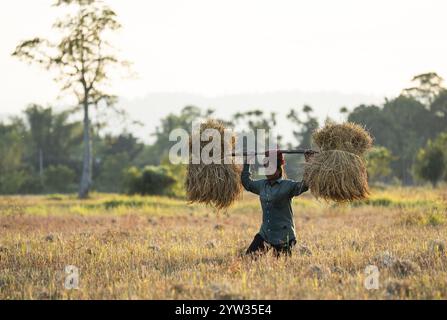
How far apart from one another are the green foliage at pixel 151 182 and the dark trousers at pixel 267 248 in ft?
77.8

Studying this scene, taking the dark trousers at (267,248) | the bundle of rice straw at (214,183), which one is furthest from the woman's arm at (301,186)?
the bundle of rice straw at (214,183)

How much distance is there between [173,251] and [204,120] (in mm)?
2148

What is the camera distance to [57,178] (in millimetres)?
48812

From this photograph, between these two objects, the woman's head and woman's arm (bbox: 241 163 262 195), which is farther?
woman's arm (bbox: 241 163 262 195)

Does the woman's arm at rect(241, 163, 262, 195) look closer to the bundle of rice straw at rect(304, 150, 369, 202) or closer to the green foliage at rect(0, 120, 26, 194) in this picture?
the bundle of rice straw at rect(304, 150, 369, 202)

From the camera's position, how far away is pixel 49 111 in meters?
56.6

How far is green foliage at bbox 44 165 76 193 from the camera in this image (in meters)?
48.7

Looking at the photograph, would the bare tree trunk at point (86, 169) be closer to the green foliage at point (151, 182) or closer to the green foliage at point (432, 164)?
the green foliage at point (151, 182)

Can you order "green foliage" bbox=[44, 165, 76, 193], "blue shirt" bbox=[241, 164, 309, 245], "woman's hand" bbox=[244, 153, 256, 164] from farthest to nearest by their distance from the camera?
1. "green foliage" bbox=[44, 165, 76, 193]
2. "woman's hand" bbox=[244, 153, 256, 164]
3. "blue shirt" bbox=[241, 164, 309, 245]

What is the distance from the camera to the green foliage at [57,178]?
4872 cm

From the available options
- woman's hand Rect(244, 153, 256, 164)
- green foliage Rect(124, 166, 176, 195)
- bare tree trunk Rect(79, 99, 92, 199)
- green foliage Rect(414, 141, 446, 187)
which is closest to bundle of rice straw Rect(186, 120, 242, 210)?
woman's hand Rect(244, 153, 256, 164)

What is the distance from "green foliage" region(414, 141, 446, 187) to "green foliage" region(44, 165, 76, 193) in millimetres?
27861
